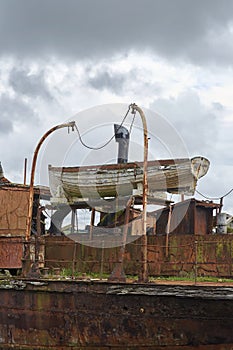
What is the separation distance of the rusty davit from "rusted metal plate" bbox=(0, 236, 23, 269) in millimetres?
31

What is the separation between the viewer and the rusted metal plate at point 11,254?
48.9ft

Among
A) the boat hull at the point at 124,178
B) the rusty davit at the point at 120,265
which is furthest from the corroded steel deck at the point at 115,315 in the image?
the boat hull at the point at 124,178

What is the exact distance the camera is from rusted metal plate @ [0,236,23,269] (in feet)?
48.9

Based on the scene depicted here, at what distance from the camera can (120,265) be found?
1232 cm

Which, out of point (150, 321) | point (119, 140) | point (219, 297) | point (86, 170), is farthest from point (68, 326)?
point (119, 140)

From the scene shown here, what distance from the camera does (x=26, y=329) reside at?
43.5ft

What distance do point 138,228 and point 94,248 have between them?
148 cm

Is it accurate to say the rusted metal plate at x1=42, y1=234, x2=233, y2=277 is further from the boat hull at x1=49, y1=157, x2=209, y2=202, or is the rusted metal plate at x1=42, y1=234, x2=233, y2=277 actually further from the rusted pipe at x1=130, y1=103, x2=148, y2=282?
the boat hull at x1=49, y1=157, x2=209, y2=202

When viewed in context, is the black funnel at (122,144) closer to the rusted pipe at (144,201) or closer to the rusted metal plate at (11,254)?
the rusted pipe at (144,201)

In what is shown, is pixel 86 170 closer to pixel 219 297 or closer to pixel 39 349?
pixel 39 349

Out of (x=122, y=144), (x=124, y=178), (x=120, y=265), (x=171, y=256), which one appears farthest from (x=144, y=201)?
(x=122, y=144)

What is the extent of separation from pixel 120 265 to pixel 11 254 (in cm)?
415

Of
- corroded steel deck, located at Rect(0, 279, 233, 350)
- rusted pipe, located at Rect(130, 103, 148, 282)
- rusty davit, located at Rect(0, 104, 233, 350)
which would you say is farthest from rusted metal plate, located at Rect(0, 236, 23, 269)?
rusted pipe, located at Rect(130, 103, 148, 282)

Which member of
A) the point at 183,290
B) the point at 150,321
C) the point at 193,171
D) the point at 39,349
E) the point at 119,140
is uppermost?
the point at 119,140
